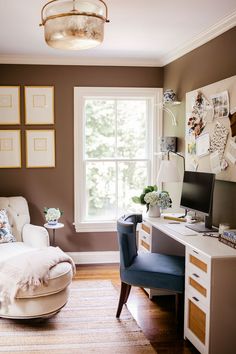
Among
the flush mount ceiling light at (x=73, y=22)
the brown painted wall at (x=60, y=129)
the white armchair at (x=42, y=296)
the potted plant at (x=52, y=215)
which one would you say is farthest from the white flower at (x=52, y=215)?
the flush mount ceiling light at (x=73, y=22)

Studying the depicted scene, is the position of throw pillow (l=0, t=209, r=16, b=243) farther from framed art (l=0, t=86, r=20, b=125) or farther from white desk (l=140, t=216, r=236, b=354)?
white desk (l=140, t=216, r=236, b=354)

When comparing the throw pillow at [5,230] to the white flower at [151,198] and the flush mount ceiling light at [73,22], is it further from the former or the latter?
the flush mount ceiling light at [73,22]

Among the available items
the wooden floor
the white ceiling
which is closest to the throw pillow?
the wooden floor

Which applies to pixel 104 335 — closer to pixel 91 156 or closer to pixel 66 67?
pixel 91 156

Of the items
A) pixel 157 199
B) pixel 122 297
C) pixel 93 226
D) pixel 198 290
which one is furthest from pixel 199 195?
pixel 93 226

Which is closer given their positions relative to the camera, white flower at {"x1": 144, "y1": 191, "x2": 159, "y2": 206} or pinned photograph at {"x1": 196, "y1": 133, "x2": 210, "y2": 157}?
pinned photograph at {"x1": 196, "y1": 133, "x2": 210, "y2": 157}

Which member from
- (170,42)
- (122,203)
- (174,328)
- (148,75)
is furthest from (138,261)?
(148,75)

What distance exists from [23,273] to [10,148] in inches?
81.8

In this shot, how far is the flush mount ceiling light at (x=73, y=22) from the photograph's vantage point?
2.42 m

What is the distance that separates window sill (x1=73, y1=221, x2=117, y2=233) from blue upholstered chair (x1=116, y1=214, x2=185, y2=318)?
159 centimetres

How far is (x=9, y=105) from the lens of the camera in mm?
4980

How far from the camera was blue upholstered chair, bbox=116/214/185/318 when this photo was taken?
10.6 feet

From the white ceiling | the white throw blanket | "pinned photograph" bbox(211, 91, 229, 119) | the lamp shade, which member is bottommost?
the white throw blanket

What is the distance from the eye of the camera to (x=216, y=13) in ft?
10.9
